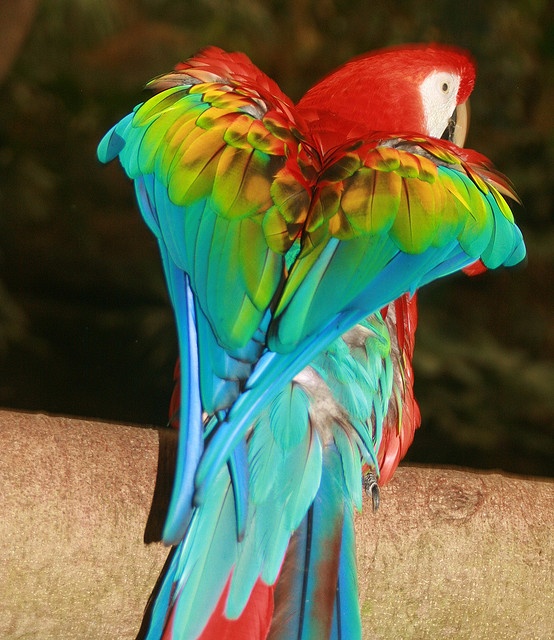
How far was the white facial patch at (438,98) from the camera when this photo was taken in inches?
37.7

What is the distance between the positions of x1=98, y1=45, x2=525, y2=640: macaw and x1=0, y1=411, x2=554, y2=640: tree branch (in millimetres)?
148

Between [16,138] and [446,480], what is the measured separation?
1.92m

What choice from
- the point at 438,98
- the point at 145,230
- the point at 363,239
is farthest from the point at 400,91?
the point at 145,230

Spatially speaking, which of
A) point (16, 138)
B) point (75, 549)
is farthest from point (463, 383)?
point (75, 549)

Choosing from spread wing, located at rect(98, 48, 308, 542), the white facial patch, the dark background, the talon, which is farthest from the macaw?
the dark background

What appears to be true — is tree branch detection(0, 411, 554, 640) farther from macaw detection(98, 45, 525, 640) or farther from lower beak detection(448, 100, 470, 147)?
lower beak detection(448, 100, 470, 147)

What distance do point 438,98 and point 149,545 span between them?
56 cm

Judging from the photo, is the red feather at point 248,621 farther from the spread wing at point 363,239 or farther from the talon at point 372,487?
the talon at point 372,487

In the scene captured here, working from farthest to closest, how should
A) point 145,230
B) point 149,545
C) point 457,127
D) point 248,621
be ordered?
point 145,230 < point 457,127 < point 149,545 < point 248,621

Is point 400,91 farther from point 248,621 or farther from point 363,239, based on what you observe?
point 248,621

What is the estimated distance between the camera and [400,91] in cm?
92

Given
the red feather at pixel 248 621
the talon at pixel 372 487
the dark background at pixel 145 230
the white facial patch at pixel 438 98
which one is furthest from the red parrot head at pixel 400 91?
the dark background at pixel 145 230

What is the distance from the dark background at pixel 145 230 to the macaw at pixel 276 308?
1.45 metres

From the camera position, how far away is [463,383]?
2232 millimetres
